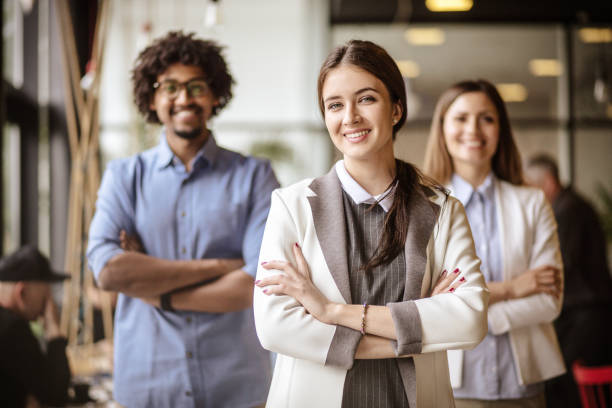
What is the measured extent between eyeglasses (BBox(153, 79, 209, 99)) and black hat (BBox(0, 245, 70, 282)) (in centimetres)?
124

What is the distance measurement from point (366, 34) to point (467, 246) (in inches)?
207

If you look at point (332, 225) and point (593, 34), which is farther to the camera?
point (593, 34)

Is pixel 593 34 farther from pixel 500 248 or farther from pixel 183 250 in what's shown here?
pixel 183 250

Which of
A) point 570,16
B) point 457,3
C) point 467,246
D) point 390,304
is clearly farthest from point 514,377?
point 570,16

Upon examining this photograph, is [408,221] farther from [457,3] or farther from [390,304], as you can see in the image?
[457,3]

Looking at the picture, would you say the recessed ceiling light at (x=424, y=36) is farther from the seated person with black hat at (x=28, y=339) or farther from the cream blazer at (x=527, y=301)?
the seated person with black hat at (x=28, y=339)

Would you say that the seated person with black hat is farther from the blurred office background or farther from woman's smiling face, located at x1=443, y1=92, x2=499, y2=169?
the blurred office background

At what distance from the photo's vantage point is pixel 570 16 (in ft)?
20.6

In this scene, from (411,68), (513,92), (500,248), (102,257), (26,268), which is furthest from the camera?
(411,68)

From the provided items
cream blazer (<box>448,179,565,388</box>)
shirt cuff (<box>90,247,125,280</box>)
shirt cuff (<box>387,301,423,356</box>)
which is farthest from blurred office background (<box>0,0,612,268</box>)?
shirt cuff (<box>387,301,423,356</box>)

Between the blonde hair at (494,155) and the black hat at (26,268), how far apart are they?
6.04ft

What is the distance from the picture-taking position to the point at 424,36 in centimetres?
639

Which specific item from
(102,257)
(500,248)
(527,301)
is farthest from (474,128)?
(102,257)

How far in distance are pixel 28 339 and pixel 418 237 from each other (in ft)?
6.53
